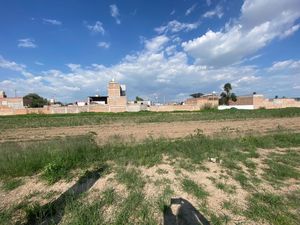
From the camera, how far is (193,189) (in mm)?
4227

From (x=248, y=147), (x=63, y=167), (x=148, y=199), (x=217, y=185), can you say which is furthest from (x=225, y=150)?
(x=63, y=167)

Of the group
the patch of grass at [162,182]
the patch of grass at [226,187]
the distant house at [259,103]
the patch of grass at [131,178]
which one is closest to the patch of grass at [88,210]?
the patch of grass at [131,178]

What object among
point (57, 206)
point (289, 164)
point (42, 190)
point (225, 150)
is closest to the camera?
point (57, 206)

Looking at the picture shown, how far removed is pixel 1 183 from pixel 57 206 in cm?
204

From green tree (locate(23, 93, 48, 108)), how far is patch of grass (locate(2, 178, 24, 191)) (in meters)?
75.8

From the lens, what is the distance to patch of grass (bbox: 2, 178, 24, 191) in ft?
14.3

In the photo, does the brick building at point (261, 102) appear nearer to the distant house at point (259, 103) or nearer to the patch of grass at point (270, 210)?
the distant house at point (259, 103)

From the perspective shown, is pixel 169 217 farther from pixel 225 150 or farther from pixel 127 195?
pixel 225 150

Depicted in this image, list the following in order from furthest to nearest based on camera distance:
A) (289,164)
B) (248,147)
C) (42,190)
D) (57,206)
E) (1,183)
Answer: (248,147) < (289,164) < (1,183) < (42,190) < (57,206)

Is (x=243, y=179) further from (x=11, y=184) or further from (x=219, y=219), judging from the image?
(x=11, y=184)

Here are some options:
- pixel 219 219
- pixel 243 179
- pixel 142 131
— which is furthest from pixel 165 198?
pixel 142 131

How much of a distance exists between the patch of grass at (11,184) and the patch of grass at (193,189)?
3727 millimetres

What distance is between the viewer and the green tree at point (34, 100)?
71625 millimetres

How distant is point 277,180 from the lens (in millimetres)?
4723
